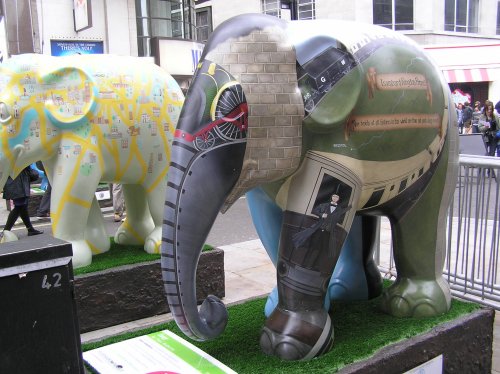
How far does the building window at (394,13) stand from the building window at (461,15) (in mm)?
1720

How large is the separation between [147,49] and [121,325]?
1096cm

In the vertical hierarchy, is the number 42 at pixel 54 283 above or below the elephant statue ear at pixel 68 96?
below

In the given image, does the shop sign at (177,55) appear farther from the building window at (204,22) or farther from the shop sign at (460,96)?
the building window at (204,22)

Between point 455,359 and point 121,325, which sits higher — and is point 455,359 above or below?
above

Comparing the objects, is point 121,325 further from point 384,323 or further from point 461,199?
point 461,199

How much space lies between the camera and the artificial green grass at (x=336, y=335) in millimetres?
2012

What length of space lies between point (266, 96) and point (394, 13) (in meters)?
19.3

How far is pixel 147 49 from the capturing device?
13.5 m

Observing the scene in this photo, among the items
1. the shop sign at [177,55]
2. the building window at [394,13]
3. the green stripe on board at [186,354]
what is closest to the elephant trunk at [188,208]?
the green stripe on board at [186,354]

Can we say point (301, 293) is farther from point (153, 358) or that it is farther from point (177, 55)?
point (177, 55)

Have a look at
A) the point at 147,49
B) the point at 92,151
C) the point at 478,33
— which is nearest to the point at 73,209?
the point at 92,151

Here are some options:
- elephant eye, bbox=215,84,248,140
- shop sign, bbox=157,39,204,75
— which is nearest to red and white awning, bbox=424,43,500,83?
shop sign, bbox=157,39,204,75

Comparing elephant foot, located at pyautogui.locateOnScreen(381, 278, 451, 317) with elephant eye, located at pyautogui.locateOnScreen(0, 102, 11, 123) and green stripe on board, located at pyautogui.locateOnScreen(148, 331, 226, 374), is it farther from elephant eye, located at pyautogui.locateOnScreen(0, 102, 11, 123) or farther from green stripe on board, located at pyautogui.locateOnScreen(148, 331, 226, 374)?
elephant eye, located at pyautogui.locateOnScreen(0, 102, 11, 123)

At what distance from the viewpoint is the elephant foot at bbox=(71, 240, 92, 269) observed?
347 centimetres
